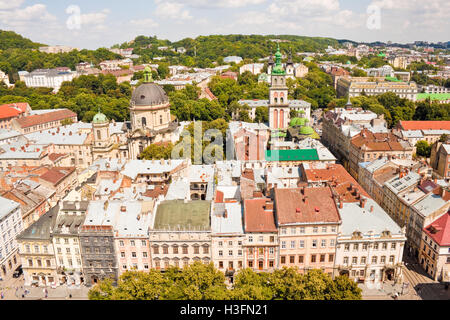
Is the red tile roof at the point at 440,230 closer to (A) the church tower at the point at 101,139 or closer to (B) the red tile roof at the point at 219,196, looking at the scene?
(B) the red tile roof at the point at 219,196

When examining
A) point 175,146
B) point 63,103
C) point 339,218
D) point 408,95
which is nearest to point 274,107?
point 175,146

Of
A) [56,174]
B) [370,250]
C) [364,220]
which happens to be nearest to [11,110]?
[56,174]

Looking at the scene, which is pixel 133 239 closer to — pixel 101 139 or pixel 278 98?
pixel 101 139

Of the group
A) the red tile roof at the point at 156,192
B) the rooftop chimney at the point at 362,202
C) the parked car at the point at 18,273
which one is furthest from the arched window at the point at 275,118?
the parked car at the point at 18,273

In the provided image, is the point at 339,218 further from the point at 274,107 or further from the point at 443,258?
the point at 274,107

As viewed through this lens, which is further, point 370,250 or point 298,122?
point 298,122

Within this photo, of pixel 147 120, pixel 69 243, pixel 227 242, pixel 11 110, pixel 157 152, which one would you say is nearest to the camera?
pixel 227 242

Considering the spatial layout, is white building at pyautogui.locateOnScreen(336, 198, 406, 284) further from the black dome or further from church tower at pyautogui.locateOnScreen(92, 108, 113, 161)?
church tower at pyautogui.locateOnScreen(92, 108, 113, 161)
